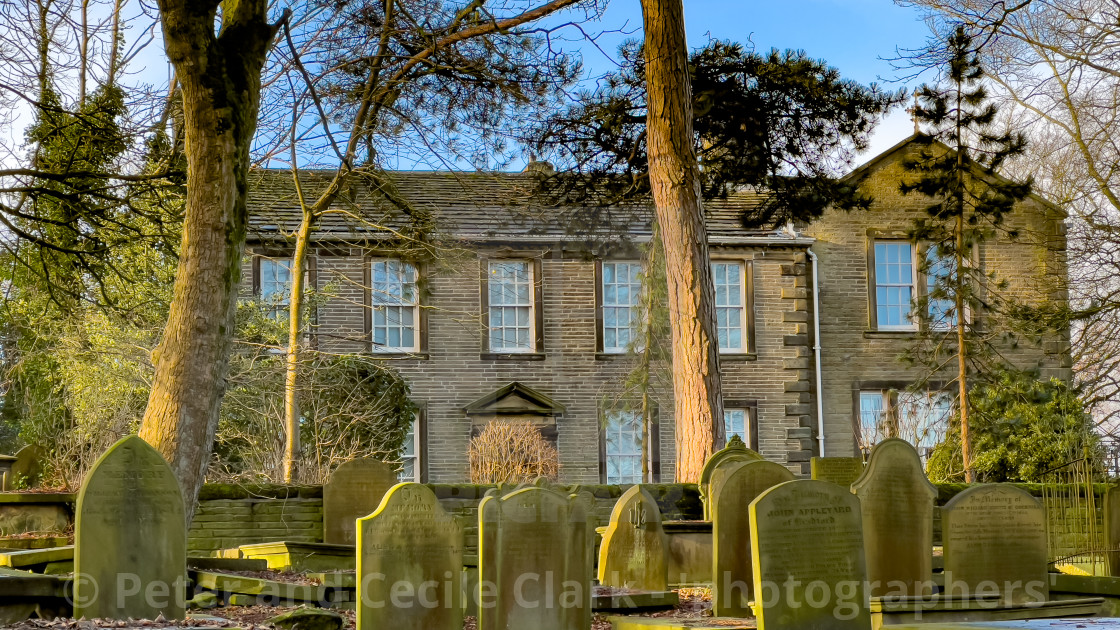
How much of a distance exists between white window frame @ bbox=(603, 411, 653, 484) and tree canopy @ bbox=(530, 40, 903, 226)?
25.1 feet

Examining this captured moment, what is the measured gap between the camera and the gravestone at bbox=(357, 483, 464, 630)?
310 inches

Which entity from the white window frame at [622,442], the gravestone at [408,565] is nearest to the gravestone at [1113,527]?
the gravestone at [408,565]

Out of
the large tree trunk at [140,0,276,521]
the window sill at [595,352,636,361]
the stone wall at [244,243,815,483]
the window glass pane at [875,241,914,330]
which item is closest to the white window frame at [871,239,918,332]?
the window glass pane at [875,241,914,330]

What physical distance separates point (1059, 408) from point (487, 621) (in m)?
15.9

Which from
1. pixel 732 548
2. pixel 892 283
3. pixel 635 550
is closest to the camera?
pixel 732 548

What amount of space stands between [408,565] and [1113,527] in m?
8.06

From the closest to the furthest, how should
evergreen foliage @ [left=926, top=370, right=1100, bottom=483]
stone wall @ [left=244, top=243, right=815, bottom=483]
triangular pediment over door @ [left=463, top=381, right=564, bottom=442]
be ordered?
evergreen foliage @ [left=926, top=370, right=1100, bottom=483] → stone wall @ [left=244, top=243, right=815, bottom=483] → triangular pediment over door @ [left=463, top=381, right=564, bottom=442]

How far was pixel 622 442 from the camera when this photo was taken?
2412 centimetres

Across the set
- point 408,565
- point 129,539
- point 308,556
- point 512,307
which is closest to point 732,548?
point 408,565

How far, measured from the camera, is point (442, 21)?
14.4 m

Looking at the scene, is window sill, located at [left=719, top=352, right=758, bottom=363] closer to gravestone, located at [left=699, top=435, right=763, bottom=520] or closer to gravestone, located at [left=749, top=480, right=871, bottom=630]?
gravestone, located at [left=699, top=435, right=763, bottom=520]

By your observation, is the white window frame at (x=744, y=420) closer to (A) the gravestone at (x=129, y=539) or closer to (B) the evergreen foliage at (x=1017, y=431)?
(B) the evergreen foliage at (x=1017, y=431)

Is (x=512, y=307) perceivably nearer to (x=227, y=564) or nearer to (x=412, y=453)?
(x=412, y=453)

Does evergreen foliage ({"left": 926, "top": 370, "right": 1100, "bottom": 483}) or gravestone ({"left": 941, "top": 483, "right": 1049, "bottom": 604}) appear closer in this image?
gravestone ({"left": 941, "top": 483, "right": 1049, "bottom": 604})
